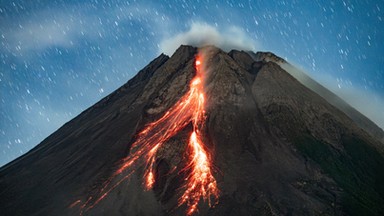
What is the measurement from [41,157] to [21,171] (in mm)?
7483

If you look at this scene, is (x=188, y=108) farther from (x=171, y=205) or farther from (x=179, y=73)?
(x=171, y=205)

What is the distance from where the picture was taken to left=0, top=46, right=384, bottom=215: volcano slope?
73250 mm

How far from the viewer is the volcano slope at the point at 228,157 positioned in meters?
73.2

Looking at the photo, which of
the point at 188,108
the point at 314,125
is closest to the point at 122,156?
the point at 188,108

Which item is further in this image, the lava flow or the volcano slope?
the lava flow

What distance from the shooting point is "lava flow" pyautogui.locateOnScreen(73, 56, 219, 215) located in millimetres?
73875

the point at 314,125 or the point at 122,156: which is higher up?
the point at 314,125

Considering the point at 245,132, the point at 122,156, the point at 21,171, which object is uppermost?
the point at 245,132

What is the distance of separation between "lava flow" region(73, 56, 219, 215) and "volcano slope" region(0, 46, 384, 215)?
4.17 ft

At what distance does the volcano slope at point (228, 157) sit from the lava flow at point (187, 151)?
1.27 meters

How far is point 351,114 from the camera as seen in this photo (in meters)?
134

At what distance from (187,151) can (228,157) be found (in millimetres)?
8854

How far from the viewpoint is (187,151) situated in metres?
85.1

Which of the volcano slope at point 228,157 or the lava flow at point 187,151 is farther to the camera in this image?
the lava flow at point 187,151
